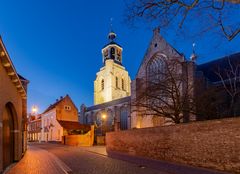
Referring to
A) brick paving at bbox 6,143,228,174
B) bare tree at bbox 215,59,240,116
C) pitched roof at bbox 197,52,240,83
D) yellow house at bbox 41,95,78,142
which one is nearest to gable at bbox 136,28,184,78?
pitched roof at bbox 197,52,240,83

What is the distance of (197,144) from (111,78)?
5761cm

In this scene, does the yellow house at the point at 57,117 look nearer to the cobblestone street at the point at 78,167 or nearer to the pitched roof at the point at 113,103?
the pitched roof at the point at 113,103

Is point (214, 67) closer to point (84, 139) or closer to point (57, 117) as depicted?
point (84, 139)

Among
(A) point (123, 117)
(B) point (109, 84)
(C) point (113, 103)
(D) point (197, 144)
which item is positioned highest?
(B) point (109, 84)

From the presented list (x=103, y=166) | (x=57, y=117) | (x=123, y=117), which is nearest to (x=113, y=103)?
(x=123, y=117)

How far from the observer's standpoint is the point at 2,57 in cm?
982

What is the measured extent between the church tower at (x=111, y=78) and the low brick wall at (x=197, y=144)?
52243mm

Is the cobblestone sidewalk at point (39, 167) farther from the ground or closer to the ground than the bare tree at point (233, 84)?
closer to the ground

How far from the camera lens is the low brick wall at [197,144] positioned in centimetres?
910

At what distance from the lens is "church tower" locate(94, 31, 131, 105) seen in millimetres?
68562

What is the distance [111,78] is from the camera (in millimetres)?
67875

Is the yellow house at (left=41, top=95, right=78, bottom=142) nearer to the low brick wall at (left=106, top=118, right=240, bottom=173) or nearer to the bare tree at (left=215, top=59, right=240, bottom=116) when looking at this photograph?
the bare tree at (left=215, top=59, right=240, bottom=116)

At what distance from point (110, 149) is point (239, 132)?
14928 millimetres

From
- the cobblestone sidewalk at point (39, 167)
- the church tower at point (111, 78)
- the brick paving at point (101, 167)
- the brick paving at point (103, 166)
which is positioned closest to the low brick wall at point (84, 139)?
the brick paving at point (103, 166)
